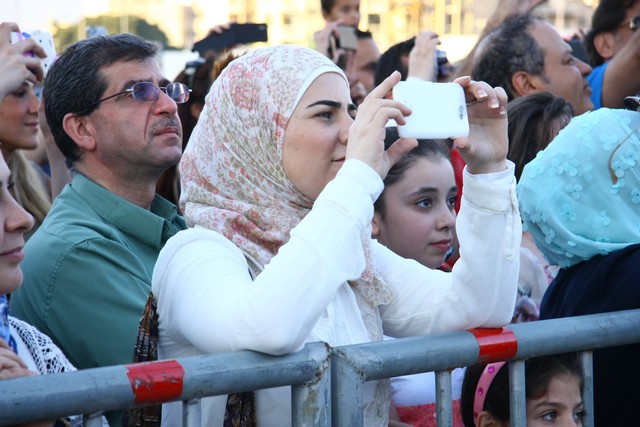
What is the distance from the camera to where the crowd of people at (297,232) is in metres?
2.22

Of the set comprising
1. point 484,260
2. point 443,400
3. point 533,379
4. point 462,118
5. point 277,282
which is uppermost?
point 462,118

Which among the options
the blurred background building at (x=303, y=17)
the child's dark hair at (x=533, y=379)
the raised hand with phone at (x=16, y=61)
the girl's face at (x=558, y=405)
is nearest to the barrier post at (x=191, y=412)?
the child's dark hair at (x=533, y=379)

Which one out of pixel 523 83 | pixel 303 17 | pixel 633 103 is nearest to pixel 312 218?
pixel 633 103

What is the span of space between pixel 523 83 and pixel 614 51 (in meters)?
1.10

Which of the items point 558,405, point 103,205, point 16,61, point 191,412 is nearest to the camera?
point 191,412

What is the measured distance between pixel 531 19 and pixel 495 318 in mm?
3198

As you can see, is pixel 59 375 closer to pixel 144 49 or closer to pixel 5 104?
pixel 144 49

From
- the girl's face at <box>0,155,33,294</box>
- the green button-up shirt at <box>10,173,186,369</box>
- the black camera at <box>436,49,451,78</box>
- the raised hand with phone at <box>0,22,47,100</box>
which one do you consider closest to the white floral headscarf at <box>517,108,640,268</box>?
the green button-up shirt at <box>10,173,186,369</box>

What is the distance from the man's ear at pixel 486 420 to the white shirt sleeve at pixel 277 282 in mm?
766

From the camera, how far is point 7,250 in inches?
86.4

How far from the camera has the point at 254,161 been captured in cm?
255

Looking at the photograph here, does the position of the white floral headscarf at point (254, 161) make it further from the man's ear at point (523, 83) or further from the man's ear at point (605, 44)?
the man's ear at point (605, 44)

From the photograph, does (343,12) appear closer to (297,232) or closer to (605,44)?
(605,44)

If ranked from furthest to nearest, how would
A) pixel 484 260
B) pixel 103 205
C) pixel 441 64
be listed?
1. pixel 441 64
2. pixel 103 205
3. pixel 484 260
